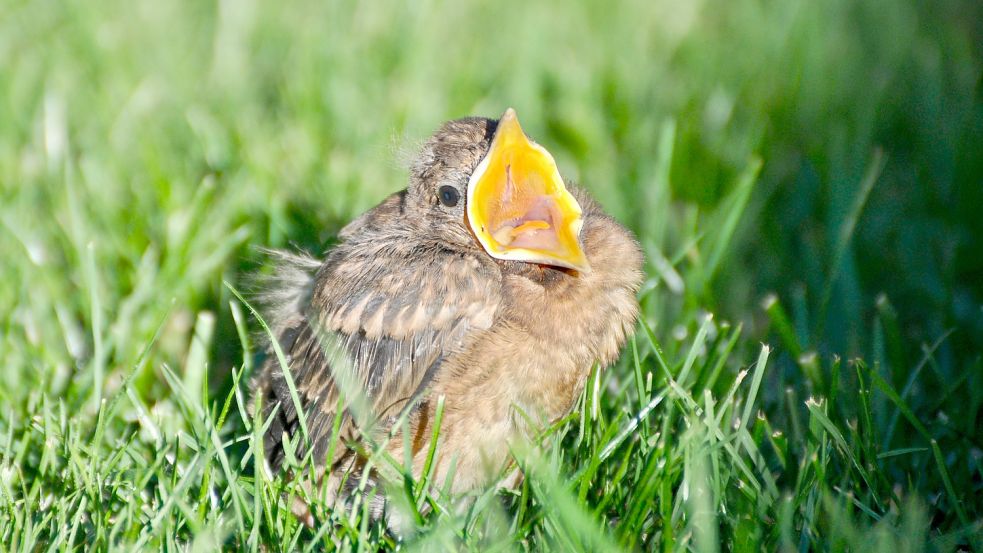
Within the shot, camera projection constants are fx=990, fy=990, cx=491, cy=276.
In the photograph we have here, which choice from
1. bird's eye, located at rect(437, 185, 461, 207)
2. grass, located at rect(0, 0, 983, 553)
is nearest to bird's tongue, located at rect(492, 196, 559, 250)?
bird's eye, located at rect(437, 185, 461, 207)

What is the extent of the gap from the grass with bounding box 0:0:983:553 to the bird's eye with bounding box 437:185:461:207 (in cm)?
37

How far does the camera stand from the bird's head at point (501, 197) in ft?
7.22

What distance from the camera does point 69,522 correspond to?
2.06 metres

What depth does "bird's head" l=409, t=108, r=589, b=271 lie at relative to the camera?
2.20 metres

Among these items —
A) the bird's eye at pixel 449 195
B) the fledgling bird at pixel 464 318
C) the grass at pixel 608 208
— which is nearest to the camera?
the grass at pixel 608 208

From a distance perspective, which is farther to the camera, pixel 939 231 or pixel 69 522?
pixel 939 231

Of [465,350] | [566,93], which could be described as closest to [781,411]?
[465,350]

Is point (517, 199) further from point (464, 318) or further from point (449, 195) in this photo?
point (464, 318)

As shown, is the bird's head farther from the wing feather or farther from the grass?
the grass

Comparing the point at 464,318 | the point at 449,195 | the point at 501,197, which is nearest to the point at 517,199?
the point at 501,197

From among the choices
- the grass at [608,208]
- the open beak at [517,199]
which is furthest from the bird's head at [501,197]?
the grass at [608,208]

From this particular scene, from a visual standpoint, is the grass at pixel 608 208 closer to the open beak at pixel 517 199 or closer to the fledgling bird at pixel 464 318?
the fledgling bird at pixel 464 318

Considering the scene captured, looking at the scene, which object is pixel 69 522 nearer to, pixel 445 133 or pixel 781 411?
pixel 445 133

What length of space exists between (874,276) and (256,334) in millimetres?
2042
